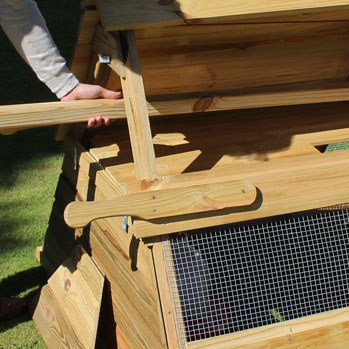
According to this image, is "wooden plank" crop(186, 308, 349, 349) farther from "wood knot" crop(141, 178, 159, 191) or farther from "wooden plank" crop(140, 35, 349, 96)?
"wooden plank" crop(140, 35, 349, 96)

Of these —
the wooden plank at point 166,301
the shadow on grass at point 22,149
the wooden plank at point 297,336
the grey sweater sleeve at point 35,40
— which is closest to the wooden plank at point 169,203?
the wooden plank at point 166,301

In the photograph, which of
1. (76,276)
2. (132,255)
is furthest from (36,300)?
(132,255)

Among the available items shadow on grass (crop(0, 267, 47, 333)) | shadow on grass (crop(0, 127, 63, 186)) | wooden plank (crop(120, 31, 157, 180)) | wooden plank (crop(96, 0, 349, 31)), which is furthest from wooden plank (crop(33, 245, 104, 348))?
shadow on grass (crop(0, 127, 63, 186))

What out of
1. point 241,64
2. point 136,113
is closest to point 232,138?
point 241,64

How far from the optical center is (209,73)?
2.04m

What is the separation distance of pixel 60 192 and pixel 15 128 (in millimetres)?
863

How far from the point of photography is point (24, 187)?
11.5 feet

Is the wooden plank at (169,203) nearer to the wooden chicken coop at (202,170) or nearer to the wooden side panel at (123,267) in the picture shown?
the wooden chicken coop at (202,170)

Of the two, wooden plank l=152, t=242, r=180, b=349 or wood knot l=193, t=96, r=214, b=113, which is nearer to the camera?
wooden plank l=152, t=242, r=180, b=349

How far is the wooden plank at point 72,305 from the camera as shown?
1942 mm

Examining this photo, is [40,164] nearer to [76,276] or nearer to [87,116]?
[76,276]

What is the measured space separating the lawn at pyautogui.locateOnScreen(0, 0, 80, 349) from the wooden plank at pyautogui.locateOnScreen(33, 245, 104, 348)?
117mm

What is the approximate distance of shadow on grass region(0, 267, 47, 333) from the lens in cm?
246

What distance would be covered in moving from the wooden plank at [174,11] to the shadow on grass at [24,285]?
1.36m
